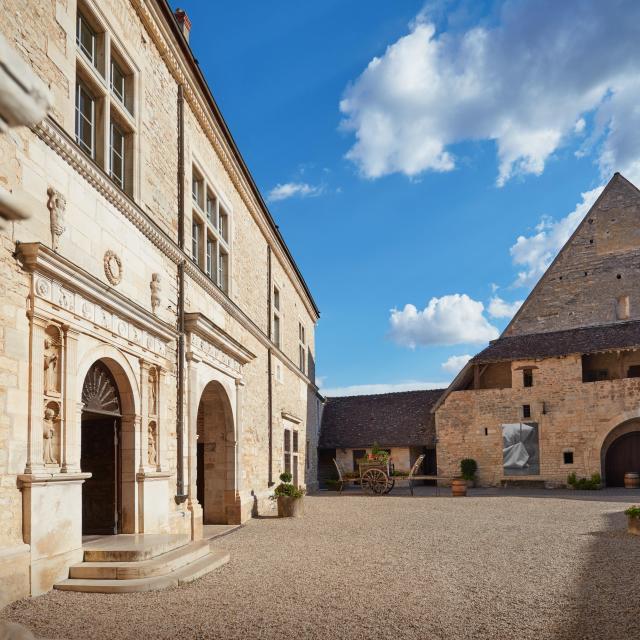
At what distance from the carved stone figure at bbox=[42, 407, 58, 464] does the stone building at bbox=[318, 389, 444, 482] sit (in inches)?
867

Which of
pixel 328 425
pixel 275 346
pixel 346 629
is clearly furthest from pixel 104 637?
pixel 328 425

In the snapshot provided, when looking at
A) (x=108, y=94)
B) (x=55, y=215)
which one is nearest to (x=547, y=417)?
(x=108, y=94)

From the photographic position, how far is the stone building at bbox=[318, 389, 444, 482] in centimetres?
2798

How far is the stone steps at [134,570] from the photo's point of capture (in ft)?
19.6

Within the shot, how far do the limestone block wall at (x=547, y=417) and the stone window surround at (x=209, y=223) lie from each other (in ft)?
48.0

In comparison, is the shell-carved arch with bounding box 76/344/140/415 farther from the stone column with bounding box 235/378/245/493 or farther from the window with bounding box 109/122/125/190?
the stone column with bounding box 235/378/245/493

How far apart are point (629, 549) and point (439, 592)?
3.83m

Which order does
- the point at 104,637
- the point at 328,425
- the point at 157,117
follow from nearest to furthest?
1. the point at 104,637
2. the point at 157,117
3. the point at 328,425

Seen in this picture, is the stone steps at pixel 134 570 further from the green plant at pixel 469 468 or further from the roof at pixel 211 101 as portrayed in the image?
the green plant at pixel 469 468

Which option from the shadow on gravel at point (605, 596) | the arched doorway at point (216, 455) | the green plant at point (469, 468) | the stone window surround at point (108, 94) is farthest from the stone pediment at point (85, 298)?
the green plant at point (469, 468)

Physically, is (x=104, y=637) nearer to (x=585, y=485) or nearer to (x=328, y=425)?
(x=585, y=485)

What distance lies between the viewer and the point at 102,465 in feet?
26.2

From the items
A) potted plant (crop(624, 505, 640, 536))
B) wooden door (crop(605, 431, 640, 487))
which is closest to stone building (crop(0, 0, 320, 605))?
potted plant (crop(624, 505, 640, 536))

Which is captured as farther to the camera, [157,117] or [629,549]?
[157,117]
